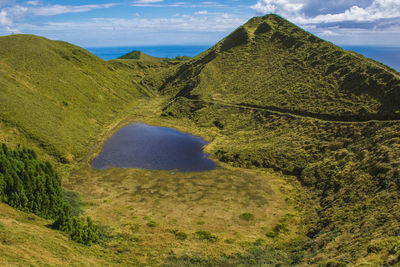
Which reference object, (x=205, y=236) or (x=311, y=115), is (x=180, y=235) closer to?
(x=205, y=236)

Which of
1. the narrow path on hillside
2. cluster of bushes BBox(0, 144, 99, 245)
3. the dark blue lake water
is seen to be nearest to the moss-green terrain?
the narrow path on hillside

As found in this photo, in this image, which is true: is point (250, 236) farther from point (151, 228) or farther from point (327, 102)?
point (327, 102)

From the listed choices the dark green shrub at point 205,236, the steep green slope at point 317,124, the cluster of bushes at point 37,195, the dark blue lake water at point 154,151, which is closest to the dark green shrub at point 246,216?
the dark green shrub at point 205,236

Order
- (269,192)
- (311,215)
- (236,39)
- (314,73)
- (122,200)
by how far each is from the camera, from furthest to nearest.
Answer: (236,39) < (314,73) < (269,192) < (122,200) < (311,215)

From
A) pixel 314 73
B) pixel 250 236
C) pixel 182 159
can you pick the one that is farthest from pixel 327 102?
pixel 250 236

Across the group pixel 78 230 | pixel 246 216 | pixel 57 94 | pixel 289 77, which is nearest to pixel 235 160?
pixel 246 216

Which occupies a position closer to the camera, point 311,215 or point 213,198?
point 311,215

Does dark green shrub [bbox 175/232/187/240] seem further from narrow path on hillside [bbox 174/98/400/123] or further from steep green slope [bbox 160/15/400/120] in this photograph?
steep green slope [bbox 160/15/400/120]
